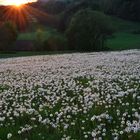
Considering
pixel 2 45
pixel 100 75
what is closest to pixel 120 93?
pixel 100 75

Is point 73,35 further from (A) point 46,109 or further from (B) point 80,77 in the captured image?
(A) point 46,109

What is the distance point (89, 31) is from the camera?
325ft

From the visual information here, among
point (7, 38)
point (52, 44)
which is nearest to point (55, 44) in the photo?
point (52, 44)

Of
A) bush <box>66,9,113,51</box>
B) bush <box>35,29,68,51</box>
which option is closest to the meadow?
bush <box>35,29,68,51</box>

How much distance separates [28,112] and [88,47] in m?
83.9

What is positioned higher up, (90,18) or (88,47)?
(90,18)

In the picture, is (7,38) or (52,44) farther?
(7,38)

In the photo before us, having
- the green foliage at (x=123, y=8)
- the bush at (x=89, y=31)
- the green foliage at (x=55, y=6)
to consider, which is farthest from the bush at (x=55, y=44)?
the green foliage at (x=55, y=6)

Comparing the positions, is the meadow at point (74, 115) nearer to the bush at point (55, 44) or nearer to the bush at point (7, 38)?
the bush at point (55, 44)

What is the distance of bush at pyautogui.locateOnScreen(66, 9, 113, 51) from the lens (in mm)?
96812

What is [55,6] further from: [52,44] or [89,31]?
[52,44]

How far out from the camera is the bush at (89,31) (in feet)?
318

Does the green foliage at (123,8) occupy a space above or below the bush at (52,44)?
above

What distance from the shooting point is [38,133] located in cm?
1119
